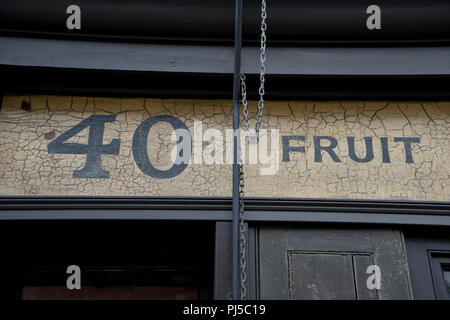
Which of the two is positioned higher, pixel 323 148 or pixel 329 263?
pixel 323 148

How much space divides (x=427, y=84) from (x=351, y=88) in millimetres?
442

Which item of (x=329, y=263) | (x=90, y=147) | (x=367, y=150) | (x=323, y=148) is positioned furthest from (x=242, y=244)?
(x=90, y=147)

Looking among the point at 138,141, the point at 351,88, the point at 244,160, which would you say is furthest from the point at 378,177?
the point at 138,141

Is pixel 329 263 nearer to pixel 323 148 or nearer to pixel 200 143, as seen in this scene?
pixel 323 148

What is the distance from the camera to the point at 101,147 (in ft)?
9.75

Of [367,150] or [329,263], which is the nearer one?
[329,263]

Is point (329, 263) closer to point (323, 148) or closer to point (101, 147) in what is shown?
point (323, 148)

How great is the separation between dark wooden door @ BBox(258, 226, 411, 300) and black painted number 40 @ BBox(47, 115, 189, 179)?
704mm

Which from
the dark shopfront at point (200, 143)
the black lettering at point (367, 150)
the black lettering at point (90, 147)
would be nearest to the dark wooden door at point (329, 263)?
the dark shopfront at point (200, 143)

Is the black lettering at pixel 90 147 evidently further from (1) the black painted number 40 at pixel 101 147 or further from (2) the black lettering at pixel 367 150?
(2) the black lettering at pixel 367 150

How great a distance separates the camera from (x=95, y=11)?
116 inches

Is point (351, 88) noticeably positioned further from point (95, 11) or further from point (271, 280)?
point (95, 11)

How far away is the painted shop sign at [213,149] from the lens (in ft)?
9.48

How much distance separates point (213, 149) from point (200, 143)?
8 centimetres
